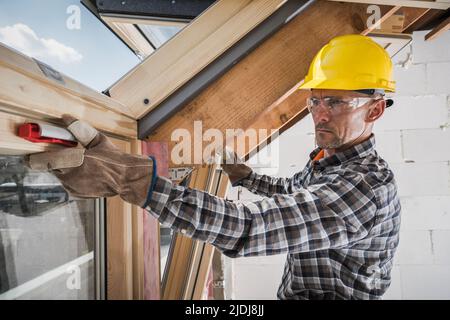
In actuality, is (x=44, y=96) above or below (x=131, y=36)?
below

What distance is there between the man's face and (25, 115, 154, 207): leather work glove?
30.7 inches

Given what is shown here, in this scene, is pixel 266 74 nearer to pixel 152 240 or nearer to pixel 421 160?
pixel 152 240

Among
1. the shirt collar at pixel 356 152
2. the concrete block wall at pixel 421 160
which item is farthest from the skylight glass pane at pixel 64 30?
the concrete block wall at pixel 421 160

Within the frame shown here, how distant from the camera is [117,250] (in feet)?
3.67

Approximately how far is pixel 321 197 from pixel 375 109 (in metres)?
0.58

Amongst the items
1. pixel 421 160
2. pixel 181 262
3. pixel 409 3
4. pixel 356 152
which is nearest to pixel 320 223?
pixel 356 152

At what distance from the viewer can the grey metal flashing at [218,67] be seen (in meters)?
1.10

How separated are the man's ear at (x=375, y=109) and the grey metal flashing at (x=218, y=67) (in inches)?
18.1

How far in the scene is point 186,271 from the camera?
5.27 ft

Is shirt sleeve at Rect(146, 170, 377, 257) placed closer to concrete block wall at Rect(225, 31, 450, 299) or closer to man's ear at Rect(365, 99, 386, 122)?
man's ear at Rect(365, 99, 386, 122)

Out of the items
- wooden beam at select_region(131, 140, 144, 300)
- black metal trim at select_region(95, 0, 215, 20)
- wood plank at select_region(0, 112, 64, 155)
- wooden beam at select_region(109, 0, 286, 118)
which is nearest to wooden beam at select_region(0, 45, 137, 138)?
wood plank at select_region(0, 112, 64, 155)

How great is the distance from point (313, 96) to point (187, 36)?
0.58 m

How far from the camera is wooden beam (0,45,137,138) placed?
570mm

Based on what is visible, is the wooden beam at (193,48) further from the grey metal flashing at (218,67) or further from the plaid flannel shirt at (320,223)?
the plaid flannel shirt at (320,223)
